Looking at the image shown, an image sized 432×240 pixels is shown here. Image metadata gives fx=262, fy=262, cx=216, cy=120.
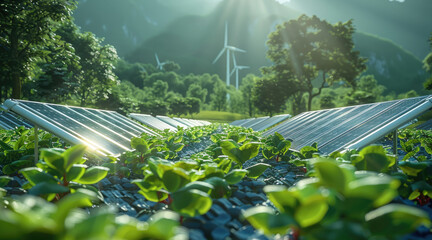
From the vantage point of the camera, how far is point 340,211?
4.23 feet

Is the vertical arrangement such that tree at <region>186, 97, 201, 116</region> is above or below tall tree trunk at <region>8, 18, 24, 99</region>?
below

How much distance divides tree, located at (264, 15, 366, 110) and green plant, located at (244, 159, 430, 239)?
32.9 meters

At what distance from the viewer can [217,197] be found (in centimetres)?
240

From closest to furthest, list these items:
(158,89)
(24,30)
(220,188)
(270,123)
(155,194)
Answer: (155,194) < (220,188) < (24,30) < (270,123) < (158,89)

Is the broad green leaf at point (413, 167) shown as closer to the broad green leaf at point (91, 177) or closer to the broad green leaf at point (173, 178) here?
the broad green leaf at point (173, 178)

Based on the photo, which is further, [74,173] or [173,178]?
[74,173]

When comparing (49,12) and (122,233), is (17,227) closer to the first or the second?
(122,233)

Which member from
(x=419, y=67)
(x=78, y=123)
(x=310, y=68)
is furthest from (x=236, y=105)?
(x=419, y=67)

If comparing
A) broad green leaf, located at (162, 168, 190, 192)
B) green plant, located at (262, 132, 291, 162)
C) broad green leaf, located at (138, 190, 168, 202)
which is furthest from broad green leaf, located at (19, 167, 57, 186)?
green plant, located at (262, 132, 291, 162)

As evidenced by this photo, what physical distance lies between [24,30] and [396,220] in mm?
17964

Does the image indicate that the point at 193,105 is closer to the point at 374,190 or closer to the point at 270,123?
the point at 270,123

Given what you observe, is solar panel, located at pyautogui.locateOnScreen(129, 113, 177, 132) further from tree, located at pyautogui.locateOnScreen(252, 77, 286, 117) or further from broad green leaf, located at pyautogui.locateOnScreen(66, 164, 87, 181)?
tree, located at pyautogui.locateOnScreen(252, 77, 286, 117)

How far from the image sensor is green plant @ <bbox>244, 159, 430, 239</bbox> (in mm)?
1128

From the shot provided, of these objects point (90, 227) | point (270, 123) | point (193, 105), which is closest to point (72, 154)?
point (90, 227)
